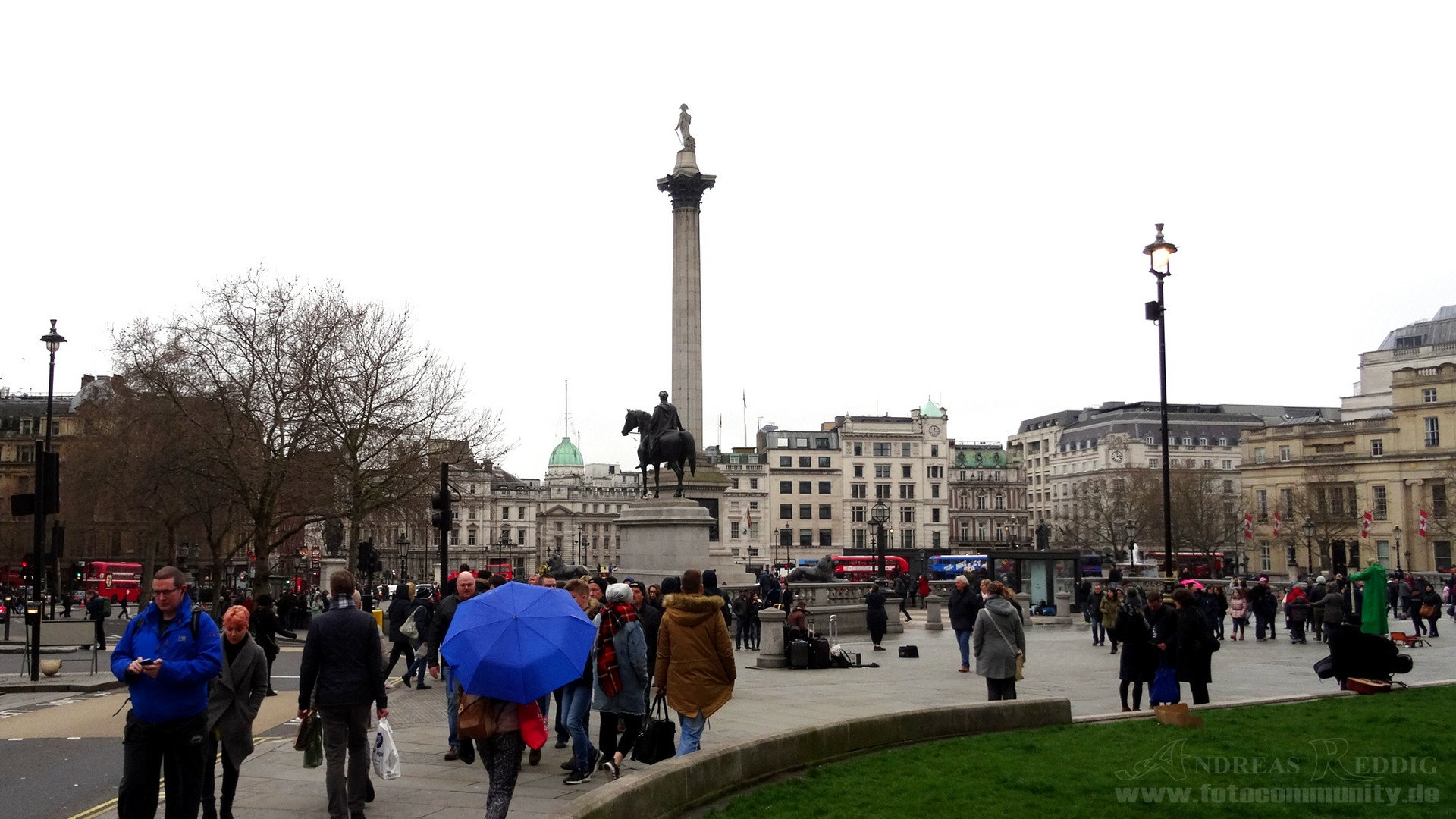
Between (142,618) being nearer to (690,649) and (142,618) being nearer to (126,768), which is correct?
(126,768)

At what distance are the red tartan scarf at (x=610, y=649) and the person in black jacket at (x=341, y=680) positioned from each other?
7.32 feet

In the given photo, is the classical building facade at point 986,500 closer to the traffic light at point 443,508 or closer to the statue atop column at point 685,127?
the statue atop column at point 685,127

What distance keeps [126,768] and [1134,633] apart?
→ 36.8 feet

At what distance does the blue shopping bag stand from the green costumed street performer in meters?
3.91

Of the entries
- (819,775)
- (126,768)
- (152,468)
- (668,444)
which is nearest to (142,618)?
(126,768)

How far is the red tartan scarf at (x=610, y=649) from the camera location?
1047cm

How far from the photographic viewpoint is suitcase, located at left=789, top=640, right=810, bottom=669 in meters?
21.7

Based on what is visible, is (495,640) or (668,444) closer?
(495,640)

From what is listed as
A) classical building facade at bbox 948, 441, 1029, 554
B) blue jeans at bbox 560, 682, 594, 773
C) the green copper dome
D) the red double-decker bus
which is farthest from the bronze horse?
the green copper dome

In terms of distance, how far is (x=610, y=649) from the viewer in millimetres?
10570

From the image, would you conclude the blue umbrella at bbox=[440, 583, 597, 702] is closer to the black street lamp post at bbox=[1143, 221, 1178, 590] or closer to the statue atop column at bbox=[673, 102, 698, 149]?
the black street lamp post at bbox=[1143, 221, 1178, 590]

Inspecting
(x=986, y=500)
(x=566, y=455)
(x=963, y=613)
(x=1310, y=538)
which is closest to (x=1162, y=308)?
(x=963, y=613)

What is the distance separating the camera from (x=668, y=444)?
36.4m

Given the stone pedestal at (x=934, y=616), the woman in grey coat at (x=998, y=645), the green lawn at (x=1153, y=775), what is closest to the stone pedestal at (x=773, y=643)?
the woman in grey coat at (x=998, y=645)
